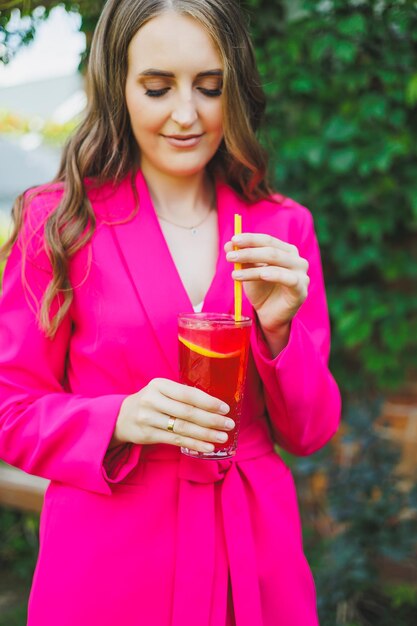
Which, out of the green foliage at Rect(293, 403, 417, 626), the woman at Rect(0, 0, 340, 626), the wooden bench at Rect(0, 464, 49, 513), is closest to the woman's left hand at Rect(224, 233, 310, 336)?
the woman at Rect(0, 0, 340, 626)

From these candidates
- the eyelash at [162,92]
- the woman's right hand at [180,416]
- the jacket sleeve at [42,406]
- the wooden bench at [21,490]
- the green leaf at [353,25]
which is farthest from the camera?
the wooden bench at [21,490]

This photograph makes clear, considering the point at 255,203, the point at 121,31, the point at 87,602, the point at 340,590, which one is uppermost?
the point at 121,31

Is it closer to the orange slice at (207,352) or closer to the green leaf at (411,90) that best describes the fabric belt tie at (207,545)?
the orange slice at (207,352)

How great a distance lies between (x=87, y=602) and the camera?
137cm

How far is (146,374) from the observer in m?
1.44

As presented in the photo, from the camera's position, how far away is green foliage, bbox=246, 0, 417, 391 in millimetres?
2652

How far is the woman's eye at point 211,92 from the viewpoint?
57.6 inches

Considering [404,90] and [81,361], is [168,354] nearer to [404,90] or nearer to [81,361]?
[81,361]

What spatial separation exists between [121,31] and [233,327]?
0.67m

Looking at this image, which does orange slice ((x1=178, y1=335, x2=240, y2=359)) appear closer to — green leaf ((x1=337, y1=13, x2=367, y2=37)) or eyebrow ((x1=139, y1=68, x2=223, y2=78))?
eyebrow ((x1=139, y1=68, x2=223, y2=78))

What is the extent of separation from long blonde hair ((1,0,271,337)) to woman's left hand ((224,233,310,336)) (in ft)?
1.21

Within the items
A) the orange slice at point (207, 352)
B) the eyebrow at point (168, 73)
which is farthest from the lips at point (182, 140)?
the orange slice at point (207, 352)

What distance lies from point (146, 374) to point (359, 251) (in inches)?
66.7

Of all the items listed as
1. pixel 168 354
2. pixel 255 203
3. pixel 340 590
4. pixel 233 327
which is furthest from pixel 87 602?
pixel 340 590
